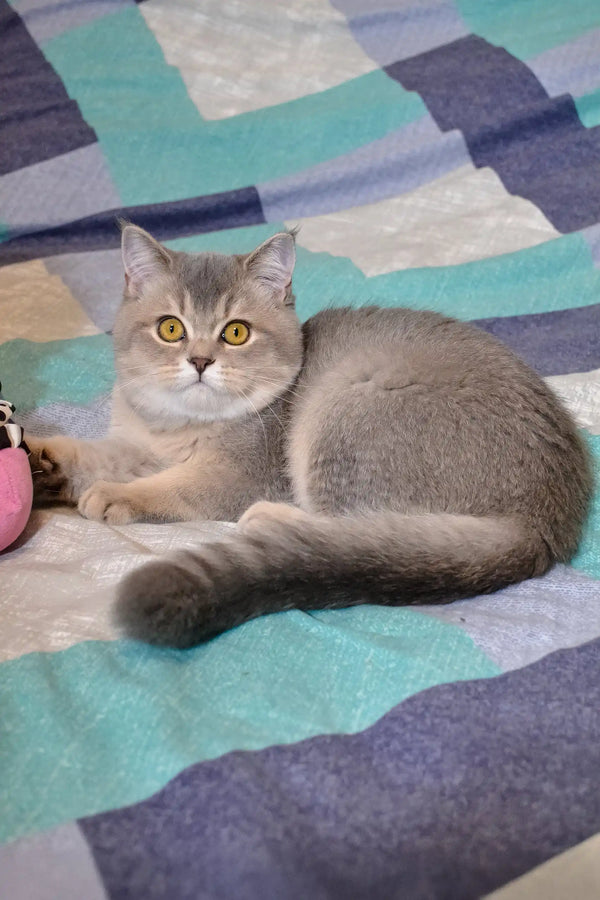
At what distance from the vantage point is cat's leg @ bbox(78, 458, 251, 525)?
1674mm

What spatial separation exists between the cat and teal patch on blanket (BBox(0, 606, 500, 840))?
54mm

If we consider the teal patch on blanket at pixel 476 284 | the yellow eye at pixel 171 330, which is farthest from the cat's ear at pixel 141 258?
the teal patch on blanket at pixel 476 284

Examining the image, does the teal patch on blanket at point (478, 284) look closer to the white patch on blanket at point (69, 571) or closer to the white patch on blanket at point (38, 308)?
the white patch on blanket at point (38, 308)

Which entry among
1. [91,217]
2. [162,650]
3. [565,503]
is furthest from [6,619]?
[91,217]

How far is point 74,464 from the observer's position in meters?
1.81

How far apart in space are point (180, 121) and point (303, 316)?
37.6 inches

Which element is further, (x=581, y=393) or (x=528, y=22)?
(x=528, y=22)

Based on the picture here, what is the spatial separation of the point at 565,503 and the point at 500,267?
112 cm

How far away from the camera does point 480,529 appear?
4.70 feet

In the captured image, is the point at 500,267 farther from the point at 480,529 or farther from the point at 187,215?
the point at 480,529

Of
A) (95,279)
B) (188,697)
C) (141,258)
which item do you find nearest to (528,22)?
(95,279)

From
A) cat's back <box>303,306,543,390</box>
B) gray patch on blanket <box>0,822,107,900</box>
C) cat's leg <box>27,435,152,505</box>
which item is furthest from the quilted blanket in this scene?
cat's back <box>303,306,543,390</box>

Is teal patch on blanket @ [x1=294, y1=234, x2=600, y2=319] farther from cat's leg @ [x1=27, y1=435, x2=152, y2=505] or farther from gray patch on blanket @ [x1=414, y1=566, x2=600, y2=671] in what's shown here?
gray patch on blanket @ [x1=414, y1=566, x2=600, y2=671]

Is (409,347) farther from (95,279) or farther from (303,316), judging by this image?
(95,279)
